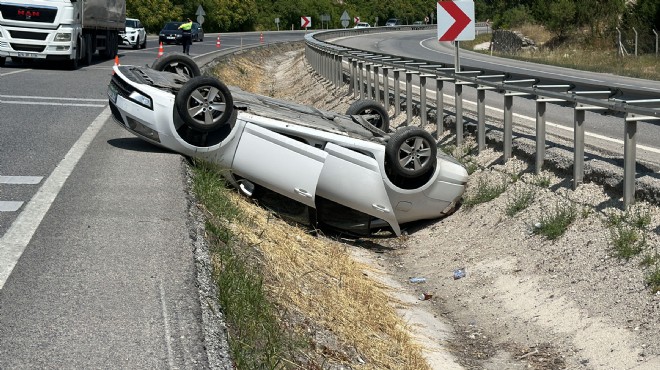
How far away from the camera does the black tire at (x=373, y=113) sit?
1576 centimetres

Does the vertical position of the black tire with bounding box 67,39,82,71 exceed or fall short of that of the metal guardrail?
it falls short

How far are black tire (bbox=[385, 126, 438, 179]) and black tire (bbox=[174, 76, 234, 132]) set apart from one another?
1.85m

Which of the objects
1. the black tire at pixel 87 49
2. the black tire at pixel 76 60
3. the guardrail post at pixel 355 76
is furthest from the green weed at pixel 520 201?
the black tire at pixel 87 49

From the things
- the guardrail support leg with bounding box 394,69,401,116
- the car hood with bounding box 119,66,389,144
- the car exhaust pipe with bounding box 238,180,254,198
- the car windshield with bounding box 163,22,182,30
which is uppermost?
the car hood with bounding box 119,66,389,144

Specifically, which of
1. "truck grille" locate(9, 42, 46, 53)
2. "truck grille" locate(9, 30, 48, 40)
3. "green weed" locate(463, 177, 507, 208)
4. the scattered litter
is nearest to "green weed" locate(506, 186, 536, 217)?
"green weed" locate(463, 177, 507, 208)

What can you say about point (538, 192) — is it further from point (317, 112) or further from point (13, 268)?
point (13, 268)

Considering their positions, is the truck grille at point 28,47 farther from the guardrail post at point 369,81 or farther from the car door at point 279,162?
the car door at point 279,162

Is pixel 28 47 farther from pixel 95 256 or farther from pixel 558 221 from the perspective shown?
pixel 95 256

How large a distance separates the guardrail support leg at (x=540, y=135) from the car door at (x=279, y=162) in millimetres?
2380

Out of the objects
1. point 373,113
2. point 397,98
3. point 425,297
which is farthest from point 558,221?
point 397,98

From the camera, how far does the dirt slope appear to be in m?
8.80

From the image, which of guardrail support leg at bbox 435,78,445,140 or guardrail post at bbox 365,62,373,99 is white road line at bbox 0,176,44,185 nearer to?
guardrail support leg at bbox 435,78,445,140

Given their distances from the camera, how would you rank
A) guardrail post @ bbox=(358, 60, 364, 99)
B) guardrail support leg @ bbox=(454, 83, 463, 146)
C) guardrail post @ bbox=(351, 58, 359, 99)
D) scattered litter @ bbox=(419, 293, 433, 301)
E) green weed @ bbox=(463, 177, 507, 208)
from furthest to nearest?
guardrail post @ bbox=(351, 58, 359, 99) < guardrail post @ bbox=(358, 60, 364, 99) < guardrail support leg @ bbox=(454, 83, 463, 146) < green weed @ bbox=(463, 177, 507, 208) < scattered litter @ bbox=(419, 293, 433, 301)

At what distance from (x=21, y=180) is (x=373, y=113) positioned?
645 centimetres
